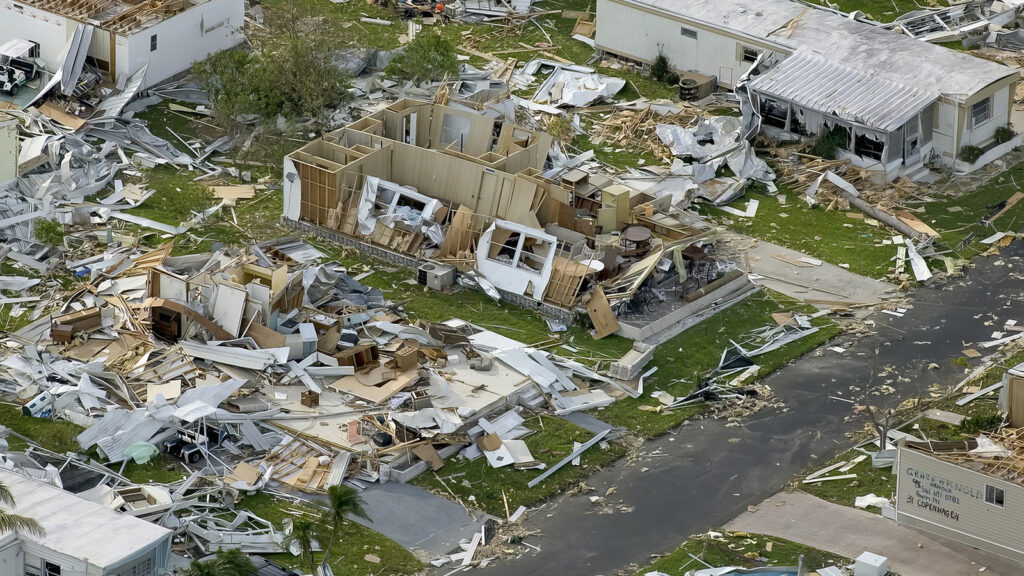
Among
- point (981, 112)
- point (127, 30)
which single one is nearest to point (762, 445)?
point (981, 112)

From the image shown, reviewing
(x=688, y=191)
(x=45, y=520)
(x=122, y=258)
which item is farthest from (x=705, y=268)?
(x=45, y=520)

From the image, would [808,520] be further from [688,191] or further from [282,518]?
[688,191]

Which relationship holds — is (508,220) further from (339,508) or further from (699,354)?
(339,508)

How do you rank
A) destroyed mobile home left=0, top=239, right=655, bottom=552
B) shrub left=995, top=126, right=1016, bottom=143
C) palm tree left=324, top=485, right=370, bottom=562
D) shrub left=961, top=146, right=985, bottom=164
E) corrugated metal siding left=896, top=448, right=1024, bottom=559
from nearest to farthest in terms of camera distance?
palm tree left=324, top=485, right=370, bottom=562
corrugated metal siding left=896, top=448, right=1024, bottom=559
destroyed mobile home left=0, top=239, right=655, bottom=552
shrub left=961, top=146, right=985, bottom=164
shrub left=995, top=126, right=1016, bottom=143

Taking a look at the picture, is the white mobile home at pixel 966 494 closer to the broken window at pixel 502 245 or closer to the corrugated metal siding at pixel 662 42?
the broken window at pixel 502 245

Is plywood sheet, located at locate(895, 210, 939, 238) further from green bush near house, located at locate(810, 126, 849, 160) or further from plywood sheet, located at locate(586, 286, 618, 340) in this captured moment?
plywood sheet, located at locate(586, 286, 618, 340)

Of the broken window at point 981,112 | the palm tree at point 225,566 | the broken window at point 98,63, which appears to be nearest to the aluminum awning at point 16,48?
the broken window at point 98,63

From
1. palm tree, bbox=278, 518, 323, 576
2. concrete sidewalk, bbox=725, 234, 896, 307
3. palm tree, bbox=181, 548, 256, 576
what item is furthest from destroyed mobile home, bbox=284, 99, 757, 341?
palm tree, bbox=181, 548, 256, 576
